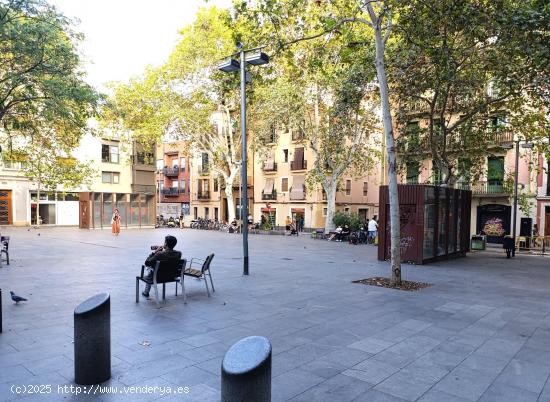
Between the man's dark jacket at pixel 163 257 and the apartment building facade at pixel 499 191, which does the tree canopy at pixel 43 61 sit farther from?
the apartment building facade at pixel 499 191

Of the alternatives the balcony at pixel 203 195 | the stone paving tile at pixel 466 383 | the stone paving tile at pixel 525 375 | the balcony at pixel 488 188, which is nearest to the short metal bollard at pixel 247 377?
the stone paving tile at pixel 466 383

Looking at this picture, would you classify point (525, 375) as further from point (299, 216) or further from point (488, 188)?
point (299, 216)

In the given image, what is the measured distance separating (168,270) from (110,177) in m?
39.4

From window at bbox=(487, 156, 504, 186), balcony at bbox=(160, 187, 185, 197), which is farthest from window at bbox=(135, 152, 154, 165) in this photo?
window at bbox=(487, 156, 504, 186)

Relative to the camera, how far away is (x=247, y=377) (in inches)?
→ 103

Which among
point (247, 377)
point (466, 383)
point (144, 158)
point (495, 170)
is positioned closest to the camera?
point (247, 377)

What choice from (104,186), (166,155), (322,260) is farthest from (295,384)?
(166,155)

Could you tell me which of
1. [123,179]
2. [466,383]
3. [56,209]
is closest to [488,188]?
[466,383]

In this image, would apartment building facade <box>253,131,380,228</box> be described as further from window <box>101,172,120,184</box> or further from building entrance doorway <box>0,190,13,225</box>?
building entrance doorway <box>0,190,13,225</box>

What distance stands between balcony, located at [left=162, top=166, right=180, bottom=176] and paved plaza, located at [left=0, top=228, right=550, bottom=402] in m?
54.0

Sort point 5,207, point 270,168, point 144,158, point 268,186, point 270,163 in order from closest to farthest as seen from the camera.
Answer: point 5,207 → point 144,158 → point 270,168 → point 270,163 → point 268,186

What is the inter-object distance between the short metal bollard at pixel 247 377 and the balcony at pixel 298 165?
41.7 m

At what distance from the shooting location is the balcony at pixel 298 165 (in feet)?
145

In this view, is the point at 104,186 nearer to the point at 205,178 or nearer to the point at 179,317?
the point at 205,178
